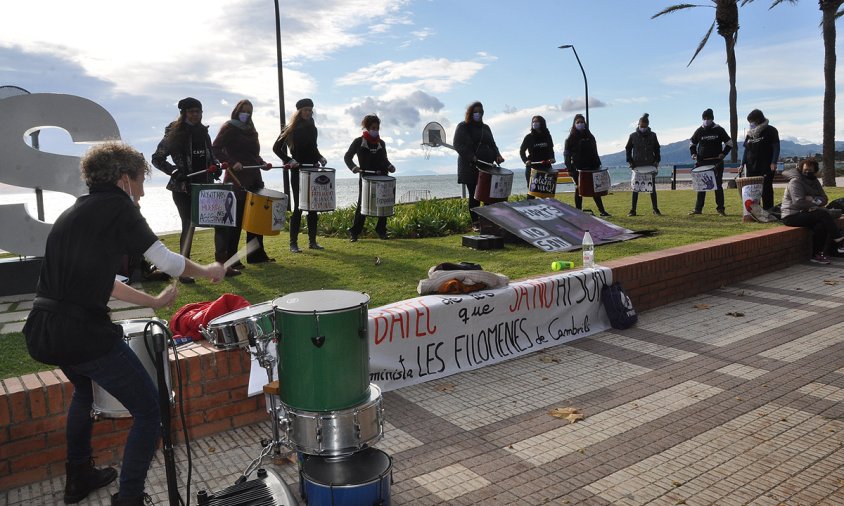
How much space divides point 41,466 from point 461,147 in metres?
9.21

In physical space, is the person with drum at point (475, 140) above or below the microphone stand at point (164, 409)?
above

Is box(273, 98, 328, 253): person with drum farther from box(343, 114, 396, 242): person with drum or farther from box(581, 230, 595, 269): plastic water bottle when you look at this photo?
box(581, 230, 595, 269): plastic water bottle

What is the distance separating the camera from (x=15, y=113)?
25.2ft

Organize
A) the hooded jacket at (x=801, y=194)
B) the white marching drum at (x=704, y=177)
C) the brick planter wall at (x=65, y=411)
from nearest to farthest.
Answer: the brick planter wall at (x=65, y=411) → the hooded jacket at (x=801, y=194) → the white marching drum at (x=704, y=177)

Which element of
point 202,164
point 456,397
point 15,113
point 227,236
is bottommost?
point 456,397

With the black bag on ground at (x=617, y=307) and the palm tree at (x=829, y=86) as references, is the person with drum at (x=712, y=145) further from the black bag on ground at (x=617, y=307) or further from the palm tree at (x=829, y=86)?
the palm tree at (x=829, y=86)

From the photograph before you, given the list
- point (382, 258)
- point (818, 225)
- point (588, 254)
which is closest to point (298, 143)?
point (382, 258)

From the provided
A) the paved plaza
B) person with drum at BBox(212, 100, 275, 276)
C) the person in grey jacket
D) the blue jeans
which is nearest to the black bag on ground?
the paved plaza

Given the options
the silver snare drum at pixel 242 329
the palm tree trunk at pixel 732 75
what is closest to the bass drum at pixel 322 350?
the silver snare drum at pixel 242 329

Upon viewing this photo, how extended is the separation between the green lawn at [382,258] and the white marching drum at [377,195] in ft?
1.93

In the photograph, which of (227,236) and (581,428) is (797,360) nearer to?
(581,428)

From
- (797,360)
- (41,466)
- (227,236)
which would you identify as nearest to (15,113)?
(227,236)

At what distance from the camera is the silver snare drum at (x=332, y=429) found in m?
3.50

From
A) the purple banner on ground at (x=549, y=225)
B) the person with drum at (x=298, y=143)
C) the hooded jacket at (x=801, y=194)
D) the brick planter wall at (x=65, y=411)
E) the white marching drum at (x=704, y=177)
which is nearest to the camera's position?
the brick planter wall at (x=65, y=411)
